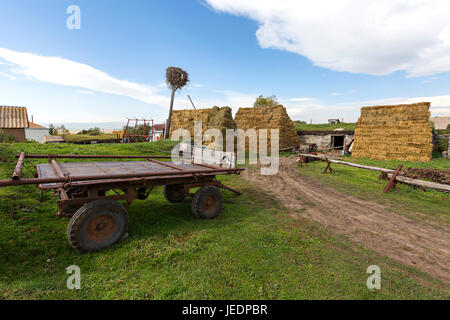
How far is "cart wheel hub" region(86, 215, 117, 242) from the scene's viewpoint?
387cm

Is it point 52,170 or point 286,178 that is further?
point 286,178

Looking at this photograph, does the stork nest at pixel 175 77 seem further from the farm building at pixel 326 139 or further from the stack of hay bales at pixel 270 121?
the farm building at pixel 326 139

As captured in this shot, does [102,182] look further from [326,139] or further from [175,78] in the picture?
[175,78]

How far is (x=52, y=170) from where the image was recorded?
177 inches

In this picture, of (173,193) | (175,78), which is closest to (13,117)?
(175,78)

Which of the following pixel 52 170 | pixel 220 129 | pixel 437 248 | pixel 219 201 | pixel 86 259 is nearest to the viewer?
pixel 86 259

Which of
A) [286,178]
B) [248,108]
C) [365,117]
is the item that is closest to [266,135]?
[248,108]

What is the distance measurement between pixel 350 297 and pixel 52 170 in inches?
235

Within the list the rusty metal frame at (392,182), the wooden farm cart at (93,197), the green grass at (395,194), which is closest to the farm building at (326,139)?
the green grass at (395,194)

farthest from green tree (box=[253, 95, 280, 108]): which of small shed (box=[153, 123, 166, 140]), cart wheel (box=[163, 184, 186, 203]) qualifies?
cart wheel (box=[163, 184, 186, 203])

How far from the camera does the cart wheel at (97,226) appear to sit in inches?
145

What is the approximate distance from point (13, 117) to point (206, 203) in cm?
2192

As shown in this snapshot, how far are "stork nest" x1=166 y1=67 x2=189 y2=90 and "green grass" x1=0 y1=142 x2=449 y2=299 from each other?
28.3 meters

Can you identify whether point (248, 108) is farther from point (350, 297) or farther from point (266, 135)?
point (350, 297)
